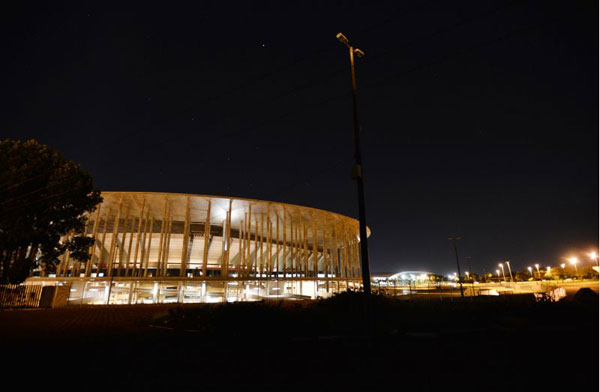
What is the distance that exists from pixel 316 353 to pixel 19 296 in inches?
1027

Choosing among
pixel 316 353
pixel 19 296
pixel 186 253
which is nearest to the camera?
pixel 316 353

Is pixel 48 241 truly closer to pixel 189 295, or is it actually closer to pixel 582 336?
pixel 189 295

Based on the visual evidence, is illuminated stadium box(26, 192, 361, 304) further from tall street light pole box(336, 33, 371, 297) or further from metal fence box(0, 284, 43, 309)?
tall street light pole box(336, 33, 371, 297)

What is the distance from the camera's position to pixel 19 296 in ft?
74.2

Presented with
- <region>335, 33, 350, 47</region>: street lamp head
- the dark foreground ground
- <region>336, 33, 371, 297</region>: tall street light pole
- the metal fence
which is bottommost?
the dark foreground ground

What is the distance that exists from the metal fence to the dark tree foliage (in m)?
1.20

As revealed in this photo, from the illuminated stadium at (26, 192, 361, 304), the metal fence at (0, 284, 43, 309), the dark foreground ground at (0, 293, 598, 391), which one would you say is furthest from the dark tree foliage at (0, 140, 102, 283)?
the dark foreground ground at (0, 293, 598, 391)

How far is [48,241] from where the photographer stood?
2105 cm

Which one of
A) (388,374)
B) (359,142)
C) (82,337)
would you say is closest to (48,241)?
(82,337)

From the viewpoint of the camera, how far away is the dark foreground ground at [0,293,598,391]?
16.9ft

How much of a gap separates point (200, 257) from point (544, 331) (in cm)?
4818

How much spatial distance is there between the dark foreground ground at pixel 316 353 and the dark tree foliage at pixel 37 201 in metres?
10.0

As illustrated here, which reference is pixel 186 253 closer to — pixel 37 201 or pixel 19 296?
pixel 19 296

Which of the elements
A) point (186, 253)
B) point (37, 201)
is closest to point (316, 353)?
point (37, 201)
